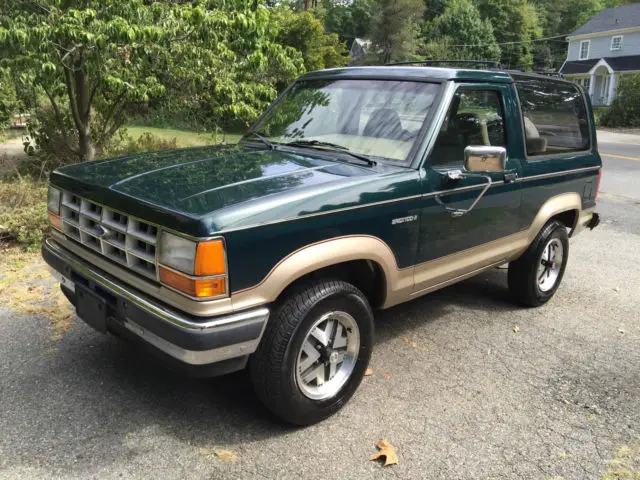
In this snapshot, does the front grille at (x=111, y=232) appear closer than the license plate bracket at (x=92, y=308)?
Yes

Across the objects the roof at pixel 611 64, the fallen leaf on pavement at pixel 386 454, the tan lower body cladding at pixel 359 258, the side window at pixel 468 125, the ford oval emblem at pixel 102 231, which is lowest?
the fallen leaf on pavement at pixel 386 454

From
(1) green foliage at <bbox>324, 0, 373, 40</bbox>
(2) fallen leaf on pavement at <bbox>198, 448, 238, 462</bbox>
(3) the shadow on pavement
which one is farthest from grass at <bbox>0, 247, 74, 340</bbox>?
(1) green foliage at <bbox>324, 0, 373, 40</bbox>

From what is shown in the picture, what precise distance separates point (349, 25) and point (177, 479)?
81.8m

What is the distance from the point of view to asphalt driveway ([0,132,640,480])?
2.87 meters

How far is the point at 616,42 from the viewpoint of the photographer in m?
44.7

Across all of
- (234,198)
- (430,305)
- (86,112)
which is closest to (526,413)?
(430,305)

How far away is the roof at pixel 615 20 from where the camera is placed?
4388 cm

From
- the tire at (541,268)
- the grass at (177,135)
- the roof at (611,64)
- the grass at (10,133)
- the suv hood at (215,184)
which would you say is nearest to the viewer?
the suv hood at (215,184)

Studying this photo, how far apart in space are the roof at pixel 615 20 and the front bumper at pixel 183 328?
49972 mm

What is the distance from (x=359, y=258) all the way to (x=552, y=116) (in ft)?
8.62

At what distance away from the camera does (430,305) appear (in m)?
5.03

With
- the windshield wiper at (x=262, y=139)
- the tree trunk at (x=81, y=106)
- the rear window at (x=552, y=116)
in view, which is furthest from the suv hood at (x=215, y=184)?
the tree trunk at (x=81, y=106)

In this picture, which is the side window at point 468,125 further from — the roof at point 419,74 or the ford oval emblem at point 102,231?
the ford oval emblem at point 102,231

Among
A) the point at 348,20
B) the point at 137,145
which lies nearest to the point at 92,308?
the point at 137,145
